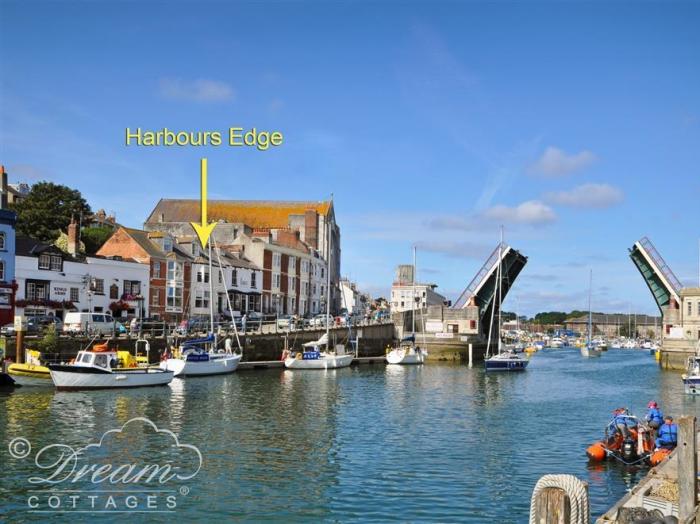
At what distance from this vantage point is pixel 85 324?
43594 mm

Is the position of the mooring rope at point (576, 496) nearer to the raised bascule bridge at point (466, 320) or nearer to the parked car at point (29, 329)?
the parked car at point (29, 329)

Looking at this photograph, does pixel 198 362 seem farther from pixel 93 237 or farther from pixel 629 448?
pixel 93 237

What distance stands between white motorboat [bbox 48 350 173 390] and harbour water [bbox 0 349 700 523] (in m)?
0.72

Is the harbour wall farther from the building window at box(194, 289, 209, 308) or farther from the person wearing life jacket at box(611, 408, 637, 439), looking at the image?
the person wearing life jacket at box(611, 408, 637, 439)

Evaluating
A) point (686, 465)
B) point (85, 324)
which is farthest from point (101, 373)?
point (686, 465)

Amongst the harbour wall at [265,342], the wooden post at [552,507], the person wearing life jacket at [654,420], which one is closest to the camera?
the wooden post at [552,507]

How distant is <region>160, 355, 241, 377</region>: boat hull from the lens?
4241cm

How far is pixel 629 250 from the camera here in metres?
59.3

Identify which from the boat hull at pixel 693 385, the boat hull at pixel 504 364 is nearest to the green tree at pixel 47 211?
the boat hull at pixel 504 364

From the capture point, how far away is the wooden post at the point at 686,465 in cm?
1163

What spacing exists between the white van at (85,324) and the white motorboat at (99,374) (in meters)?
7.21

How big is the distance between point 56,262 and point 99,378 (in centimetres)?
1830

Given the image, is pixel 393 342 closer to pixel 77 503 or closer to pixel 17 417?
pixel 17 417

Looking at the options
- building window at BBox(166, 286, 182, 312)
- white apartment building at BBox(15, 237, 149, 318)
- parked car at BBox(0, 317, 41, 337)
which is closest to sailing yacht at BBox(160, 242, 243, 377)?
parked car at BBox(0, 317, 41, 337)
